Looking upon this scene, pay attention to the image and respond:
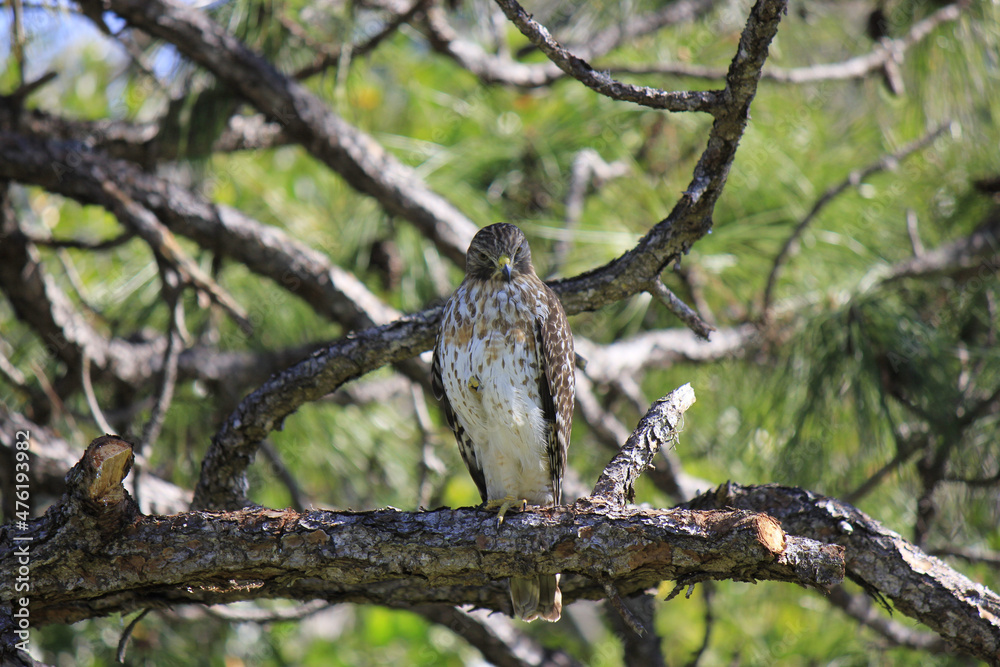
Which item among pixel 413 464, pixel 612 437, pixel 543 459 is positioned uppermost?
pixel 413 464

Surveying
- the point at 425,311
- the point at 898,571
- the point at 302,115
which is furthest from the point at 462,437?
the point at 898,571

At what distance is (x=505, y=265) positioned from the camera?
313cm

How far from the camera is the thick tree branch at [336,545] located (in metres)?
2.06

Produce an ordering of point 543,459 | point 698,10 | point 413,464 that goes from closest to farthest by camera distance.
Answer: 1. point 543,459
2. point 413,464
3. point 698,10

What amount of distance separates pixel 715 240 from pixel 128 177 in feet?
9.36

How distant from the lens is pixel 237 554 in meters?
2.22

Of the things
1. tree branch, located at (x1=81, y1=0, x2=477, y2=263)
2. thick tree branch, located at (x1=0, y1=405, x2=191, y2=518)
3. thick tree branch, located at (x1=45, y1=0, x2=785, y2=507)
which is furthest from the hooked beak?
thick tree branch, located at (x1=0, y1=405, x2=191, y2=518)

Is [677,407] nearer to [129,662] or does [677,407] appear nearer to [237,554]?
[237,554]

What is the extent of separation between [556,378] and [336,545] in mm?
1158

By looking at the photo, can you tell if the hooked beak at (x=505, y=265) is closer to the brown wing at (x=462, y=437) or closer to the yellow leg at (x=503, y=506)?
the brown wing at (x=462, y=437)

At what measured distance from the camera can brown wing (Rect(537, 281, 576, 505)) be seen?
3.05 m

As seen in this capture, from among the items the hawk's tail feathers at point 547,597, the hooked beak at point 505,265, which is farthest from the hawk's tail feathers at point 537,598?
the hooked beak at point 505,265

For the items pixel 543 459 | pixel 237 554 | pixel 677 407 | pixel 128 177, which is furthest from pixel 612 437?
pixel 128 177

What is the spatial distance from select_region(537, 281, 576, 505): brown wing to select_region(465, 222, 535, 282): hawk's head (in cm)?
23
